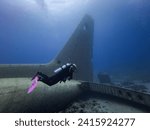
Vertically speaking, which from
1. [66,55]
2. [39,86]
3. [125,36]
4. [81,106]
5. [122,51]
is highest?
[125,36]

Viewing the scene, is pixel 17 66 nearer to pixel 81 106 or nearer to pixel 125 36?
pixel 81 106

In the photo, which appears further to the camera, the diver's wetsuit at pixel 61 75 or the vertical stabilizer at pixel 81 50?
the vertical stabilizer at pixel 81 50

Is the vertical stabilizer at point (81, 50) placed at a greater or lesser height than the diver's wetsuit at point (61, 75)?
greater

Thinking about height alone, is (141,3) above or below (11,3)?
above

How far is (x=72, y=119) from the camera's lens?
4.83 m

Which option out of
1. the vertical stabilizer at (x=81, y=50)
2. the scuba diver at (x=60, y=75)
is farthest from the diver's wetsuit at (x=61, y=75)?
the vertical stabilizer at (x=81, y=50)

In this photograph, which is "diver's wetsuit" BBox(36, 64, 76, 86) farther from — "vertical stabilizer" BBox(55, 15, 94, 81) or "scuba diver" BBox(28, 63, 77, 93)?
"vertical stabilizer" BBox(55, 15, 94, 81)

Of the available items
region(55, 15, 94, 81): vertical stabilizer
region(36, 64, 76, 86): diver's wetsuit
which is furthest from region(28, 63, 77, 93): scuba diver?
region(55, 15, 94, 81): vertical stabilizer

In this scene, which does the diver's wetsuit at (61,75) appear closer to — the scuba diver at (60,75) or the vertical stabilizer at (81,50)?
the scuba diver at (60,75)

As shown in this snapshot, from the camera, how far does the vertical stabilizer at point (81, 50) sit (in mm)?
10819

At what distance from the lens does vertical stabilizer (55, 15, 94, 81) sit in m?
10.8

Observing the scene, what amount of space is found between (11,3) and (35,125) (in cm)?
5770

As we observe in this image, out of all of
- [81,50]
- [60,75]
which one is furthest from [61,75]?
[81,50]

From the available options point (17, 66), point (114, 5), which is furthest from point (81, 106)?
point (114, 5)
